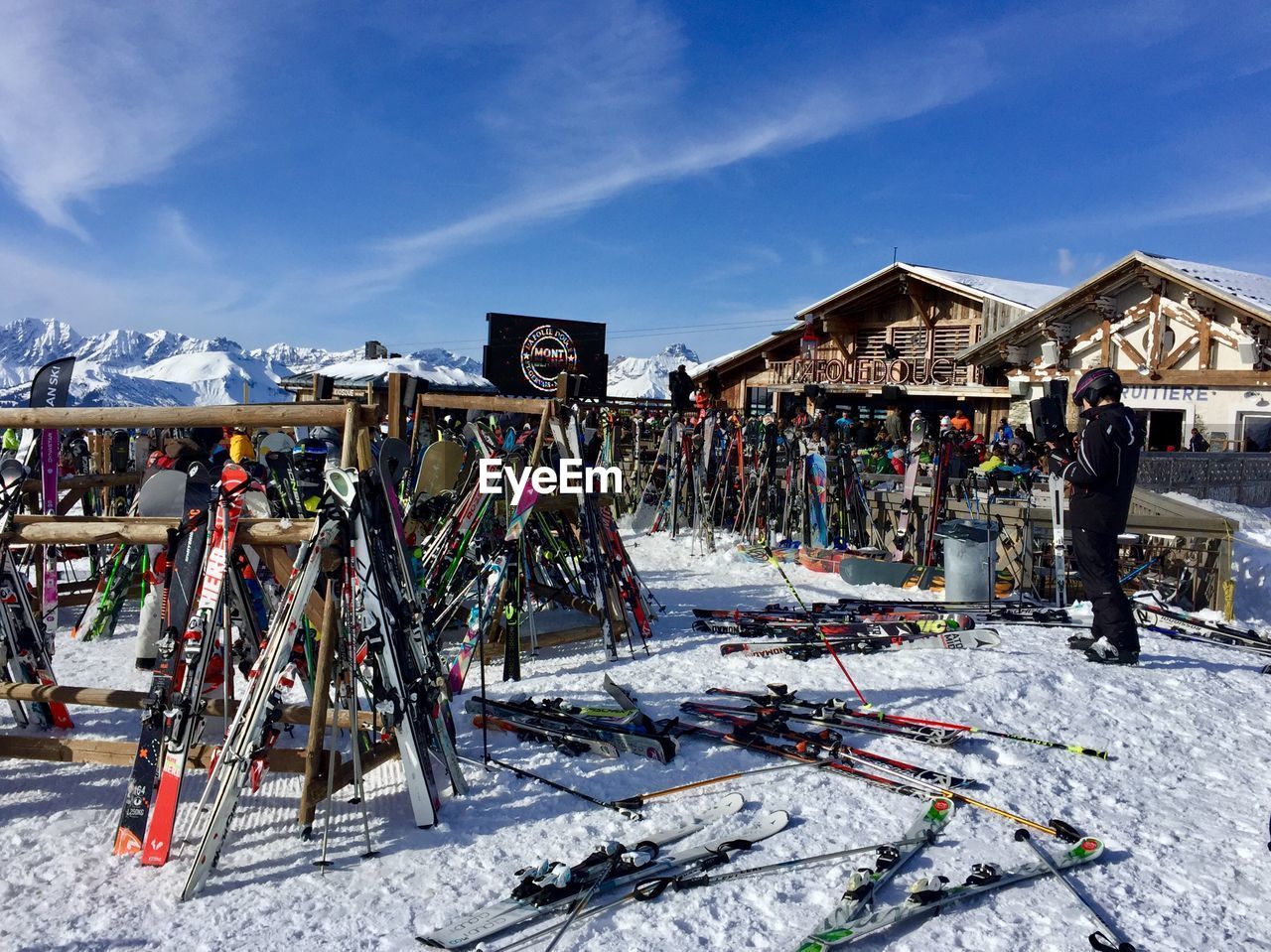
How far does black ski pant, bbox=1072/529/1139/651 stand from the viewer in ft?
19.9

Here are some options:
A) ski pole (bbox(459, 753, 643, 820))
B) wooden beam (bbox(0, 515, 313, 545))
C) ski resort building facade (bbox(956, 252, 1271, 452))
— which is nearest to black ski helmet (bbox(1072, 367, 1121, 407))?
ski pole (bbox(459, 753, 643, 820))

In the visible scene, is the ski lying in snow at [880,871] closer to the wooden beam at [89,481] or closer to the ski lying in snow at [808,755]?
the ski lying in snow at [808,755]

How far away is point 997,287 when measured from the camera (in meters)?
23.8

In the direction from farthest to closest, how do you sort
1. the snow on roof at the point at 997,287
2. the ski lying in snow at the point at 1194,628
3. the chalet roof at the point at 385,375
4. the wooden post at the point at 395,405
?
the snow on roof at the point at 997,287, the chalet roof at the point at 385,375, the ski lying in snow at the point at 1194,628, the wooden post at the point at 395,405

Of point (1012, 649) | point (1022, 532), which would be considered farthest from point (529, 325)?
point (1012, 649)

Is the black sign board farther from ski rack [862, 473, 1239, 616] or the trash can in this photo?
the trash can

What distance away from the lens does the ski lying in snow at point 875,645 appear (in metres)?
6.31

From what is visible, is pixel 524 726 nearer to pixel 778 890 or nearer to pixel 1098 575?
pixel 778 890

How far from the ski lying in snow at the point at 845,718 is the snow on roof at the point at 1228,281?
50.0 ft

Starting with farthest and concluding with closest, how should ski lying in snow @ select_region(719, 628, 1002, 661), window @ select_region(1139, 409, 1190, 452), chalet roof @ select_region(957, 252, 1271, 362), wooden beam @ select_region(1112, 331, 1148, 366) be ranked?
wooden beam @ select_region(1112, 331, 1148, 366) < window @ select_region(1139, 409, 1190, 452) < chalet roof @ select_region(957, 252, 1271, 362) < ski lying in snow @ select_region(719, 628, 1002, 661)

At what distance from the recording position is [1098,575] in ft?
20.0

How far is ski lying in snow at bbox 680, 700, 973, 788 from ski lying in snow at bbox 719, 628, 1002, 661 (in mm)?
1367

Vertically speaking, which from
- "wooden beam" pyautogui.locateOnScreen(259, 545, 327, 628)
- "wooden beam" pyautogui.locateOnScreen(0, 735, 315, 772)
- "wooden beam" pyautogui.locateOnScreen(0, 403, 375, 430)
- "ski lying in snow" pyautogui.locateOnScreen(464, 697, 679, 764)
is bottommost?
"ski lying in snow" pyautogui.locateOnScreen(464, 697, 679, 764)

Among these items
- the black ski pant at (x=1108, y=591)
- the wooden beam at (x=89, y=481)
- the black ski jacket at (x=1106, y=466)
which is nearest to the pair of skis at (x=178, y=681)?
the wooden beam at (x=89, y=481)
